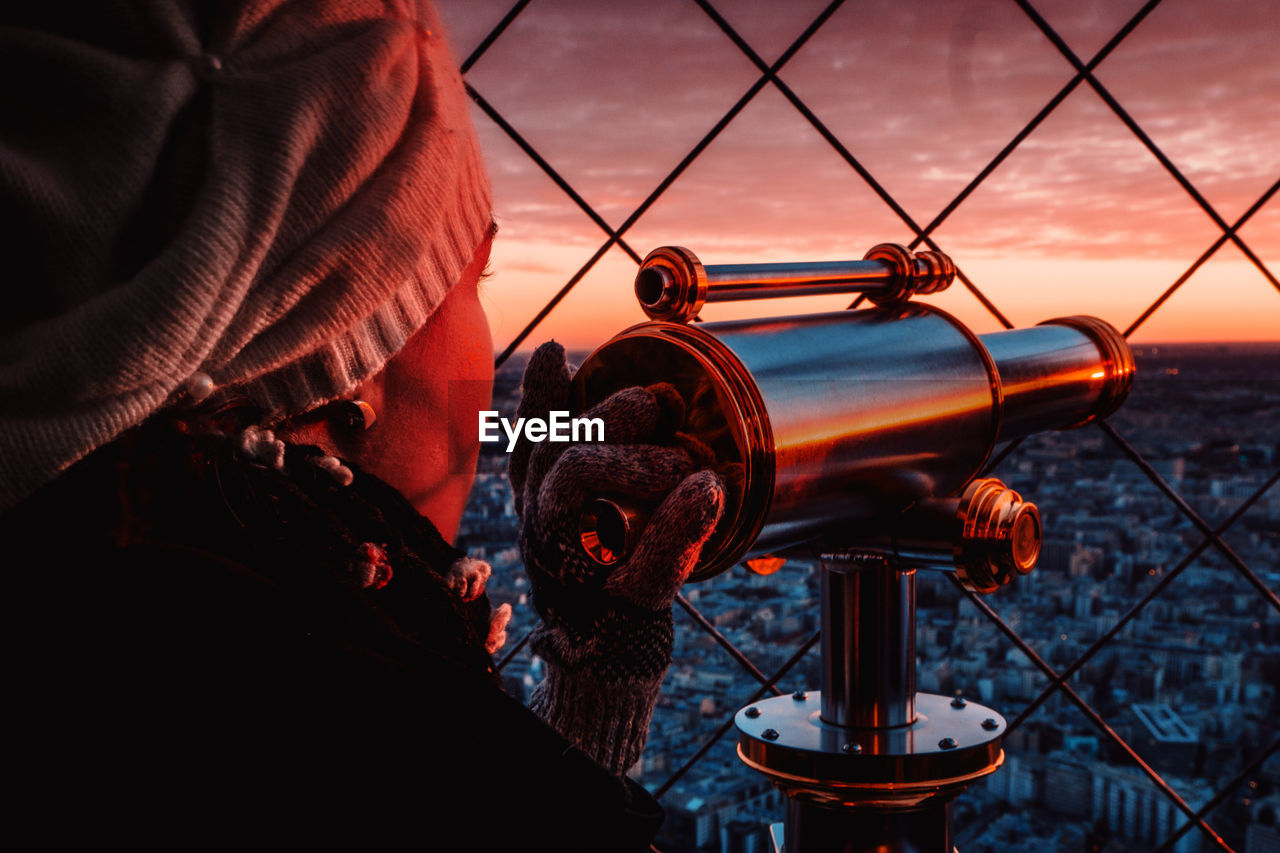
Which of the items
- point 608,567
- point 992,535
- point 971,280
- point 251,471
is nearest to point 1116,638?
point 971,280

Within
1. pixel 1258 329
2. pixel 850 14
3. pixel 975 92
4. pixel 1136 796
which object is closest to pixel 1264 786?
pixel 1136 796

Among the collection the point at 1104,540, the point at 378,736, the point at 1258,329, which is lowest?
the point at 378,736

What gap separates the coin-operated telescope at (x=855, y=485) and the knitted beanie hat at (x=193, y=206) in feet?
0.55

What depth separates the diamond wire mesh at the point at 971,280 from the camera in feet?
4.14

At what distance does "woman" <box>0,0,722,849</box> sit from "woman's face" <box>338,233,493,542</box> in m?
0.04

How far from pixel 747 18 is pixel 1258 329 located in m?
0.72

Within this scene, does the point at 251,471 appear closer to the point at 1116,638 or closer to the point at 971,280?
the point at 971,280

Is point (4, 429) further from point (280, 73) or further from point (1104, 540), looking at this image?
point (1104, 540)

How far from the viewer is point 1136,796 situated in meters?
1.33

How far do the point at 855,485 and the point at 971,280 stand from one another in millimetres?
693

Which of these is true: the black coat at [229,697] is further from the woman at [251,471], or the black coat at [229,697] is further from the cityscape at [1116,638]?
the cityscape at [1116,638]

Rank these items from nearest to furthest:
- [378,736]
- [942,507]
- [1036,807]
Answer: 1. [378,736]
2. [942,507]
3. [1036,807]

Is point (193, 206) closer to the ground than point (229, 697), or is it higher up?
higher up

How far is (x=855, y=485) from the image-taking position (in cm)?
68
